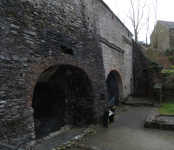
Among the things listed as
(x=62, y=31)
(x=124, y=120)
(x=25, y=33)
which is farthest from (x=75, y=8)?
(x=124, y=120)

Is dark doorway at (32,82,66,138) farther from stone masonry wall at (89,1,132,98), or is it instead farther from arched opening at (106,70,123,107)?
arched opening at (106,70,123,107)

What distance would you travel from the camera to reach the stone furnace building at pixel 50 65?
3105 millimetres

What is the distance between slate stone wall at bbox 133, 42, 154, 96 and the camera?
1255 centimetres

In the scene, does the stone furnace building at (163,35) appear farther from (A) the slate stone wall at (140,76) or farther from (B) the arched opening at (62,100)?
(B) the arched opening at (62,100)

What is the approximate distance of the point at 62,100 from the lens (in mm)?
6109

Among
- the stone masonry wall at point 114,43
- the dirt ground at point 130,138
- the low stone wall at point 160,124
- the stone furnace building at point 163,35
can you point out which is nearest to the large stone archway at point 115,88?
the stone masonry wall at point 114,43

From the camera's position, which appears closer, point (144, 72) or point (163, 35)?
point (144, 72)

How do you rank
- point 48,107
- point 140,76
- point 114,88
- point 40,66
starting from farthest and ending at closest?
point 140,76 → point 114,88 → point 48,107 → point 40,66

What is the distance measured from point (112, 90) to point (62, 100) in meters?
5.17

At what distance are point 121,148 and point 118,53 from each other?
22.5ft

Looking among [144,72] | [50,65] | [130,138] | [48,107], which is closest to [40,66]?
[50,65]

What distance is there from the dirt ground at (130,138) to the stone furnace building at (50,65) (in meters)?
0.82

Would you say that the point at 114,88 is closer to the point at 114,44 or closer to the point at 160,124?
the point at 114,44

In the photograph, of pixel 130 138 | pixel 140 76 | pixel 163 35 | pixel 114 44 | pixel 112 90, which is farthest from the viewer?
pixel 163 35
